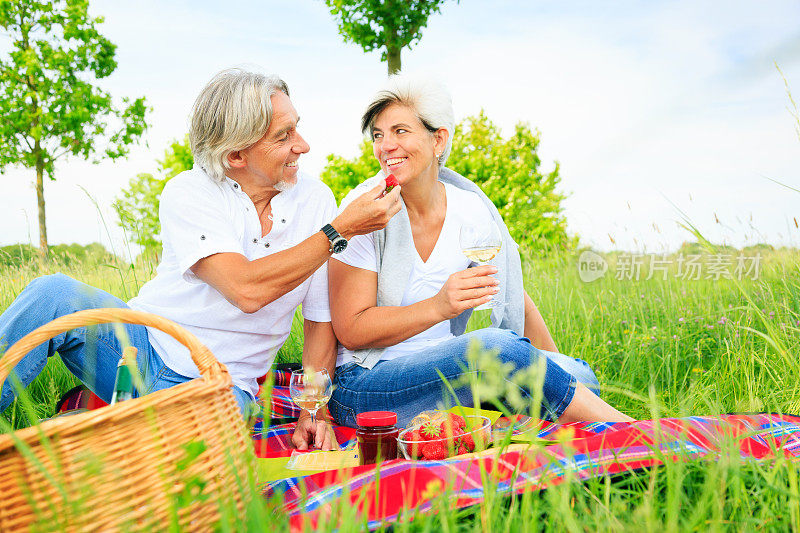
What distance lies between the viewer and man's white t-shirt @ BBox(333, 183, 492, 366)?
303cm

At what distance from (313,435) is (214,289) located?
76cm

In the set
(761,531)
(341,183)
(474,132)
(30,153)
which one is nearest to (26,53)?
(30,153)

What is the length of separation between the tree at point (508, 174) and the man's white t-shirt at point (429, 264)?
390 inches

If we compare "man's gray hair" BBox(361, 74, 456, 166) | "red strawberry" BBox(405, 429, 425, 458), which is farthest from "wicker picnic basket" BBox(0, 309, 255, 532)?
"man's gray hair" BBox(361, 74, 456, 166)

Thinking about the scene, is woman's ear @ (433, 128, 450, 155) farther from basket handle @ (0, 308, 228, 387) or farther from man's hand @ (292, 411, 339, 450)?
basket handle @ (0, 308, 228, 387)

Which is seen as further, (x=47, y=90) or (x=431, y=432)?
(x=47, y=90)

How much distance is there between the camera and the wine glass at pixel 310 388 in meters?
2.55

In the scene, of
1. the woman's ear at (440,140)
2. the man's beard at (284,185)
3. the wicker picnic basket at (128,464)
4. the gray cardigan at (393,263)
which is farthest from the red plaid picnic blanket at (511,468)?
the woman's ear at (440,140)

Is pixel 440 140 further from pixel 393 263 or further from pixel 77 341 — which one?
pixel 77 341

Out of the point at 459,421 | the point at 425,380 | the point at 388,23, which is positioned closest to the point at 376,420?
the point at 459,421

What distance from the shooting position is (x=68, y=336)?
2705 mm

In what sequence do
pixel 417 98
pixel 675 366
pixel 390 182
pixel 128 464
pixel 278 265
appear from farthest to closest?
pixel 675 366
pixel 417 98
pixel 390 182
pixel 278 265
pixel 128 464

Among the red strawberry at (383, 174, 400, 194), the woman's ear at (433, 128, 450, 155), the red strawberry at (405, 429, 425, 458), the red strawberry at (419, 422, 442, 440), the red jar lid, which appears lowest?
the red strawberry at (405, 429, 425, 458)

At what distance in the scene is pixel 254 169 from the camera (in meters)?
2.85
